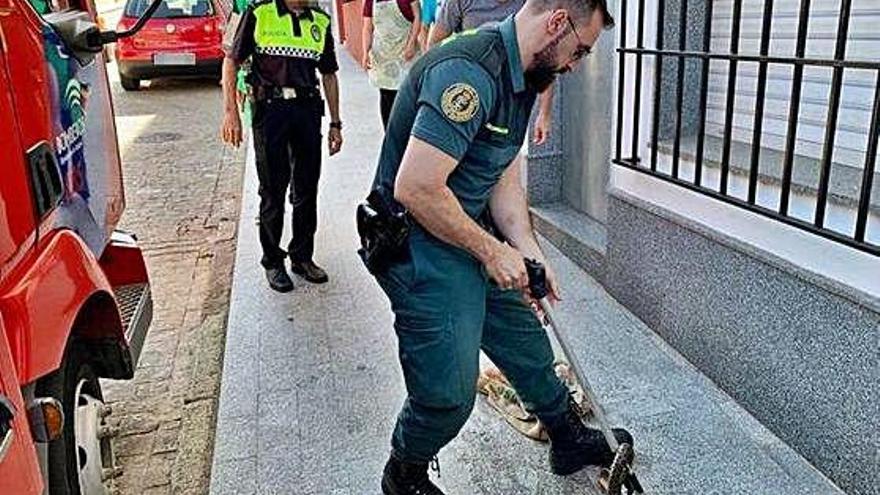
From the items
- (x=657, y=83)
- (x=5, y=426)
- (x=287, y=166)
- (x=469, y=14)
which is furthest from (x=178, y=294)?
(x=5, y=426)

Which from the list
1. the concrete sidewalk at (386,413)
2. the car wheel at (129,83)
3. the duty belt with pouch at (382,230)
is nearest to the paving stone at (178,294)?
the concrete sidewalk at (386,413)

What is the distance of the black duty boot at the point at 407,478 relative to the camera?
238cm

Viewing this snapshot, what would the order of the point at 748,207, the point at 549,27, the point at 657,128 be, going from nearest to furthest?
the point at 549,27
the point at 748,207
the point at 657,128

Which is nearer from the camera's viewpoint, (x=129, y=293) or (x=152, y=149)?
(x=129, y=293)

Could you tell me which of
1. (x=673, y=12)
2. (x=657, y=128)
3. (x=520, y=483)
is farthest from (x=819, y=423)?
(x=673, y=12)

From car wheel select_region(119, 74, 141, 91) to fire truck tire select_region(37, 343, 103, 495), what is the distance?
11.6m

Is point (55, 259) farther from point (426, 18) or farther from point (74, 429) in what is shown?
point (426, 18)

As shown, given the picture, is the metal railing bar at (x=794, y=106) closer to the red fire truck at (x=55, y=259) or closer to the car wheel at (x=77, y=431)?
the red fire truck at (x=55, y=259)

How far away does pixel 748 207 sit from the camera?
279 cm

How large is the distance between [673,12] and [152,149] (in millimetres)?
6815

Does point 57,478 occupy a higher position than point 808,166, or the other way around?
point 808,166

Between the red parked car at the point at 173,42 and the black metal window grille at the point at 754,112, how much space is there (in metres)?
10.2

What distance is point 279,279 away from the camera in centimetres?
425

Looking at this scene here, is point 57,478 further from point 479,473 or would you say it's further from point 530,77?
point 530,77
